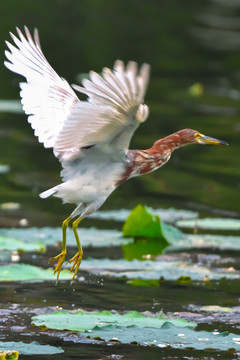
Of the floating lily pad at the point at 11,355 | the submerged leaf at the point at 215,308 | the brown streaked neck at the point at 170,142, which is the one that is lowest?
the submerged leaf at the point at 215,308

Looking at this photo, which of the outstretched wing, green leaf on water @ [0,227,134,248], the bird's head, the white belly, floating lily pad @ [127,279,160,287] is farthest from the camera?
green leaf on water @ [0,227,134,248]

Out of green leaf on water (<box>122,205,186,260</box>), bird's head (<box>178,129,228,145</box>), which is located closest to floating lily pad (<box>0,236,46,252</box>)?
green leaf on water (<box>122,205,186,260</box>)

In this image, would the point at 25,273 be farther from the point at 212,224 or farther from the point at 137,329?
the point at 212,224

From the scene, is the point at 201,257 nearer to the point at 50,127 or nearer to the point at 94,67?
the point at 50,127

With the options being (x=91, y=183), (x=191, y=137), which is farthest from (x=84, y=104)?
(x=191, y=137)

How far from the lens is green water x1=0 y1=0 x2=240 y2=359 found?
7680mm

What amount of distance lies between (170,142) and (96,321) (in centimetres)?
158

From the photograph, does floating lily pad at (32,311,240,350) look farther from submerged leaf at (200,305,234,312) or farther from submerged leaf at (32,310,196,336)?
submerged leaf at (200,305,234,312)

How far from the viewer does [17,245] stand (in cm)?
858

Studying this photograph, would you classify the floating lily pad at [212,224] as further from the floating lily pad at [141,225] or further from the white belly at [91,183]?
the white belly at [91,183]

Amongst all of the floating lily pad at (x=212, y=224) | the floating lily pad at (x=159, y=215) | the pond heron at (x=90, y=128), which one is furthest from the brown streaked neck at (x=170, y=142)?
the floating lily pad at (x=159, y=215)

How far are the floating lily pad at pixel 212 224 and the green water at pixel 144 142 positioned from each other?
0.66 ft

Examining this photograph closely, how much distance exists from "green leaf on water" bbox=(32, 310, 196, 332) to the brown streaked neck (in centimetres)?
128

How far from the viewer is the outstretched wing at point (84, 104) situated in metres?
6.06
